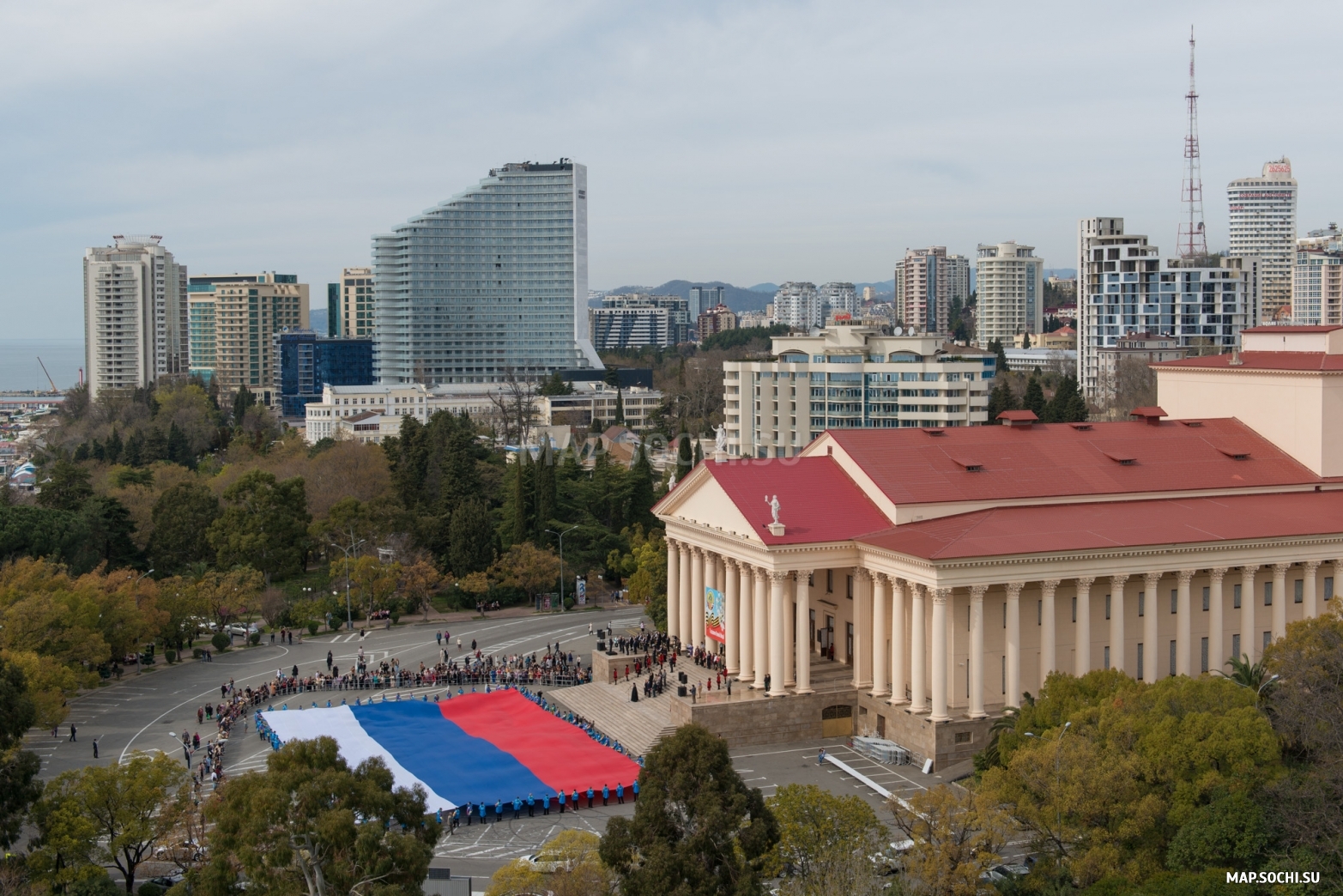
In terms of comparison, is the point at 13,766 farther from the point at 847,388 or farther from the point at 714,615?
the point at 847,388

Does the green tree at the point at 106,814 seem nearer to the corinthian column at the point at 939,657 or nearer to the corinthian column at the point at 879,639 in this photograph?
the corinthian column at the point at 939,657

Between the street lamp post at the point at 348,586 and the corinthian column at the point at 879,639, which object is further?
the street lamp post at the point at 348,586

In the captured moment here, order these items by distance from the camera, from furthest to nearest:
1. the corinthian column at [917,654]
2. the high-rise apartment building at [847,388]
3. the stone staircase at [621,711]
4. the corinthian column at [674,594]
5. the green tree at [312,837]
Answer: the high-rise apartment building at [847,388] → the corinthian column at [674,594] → the stone staircase at [621,711] → the corinthian column at [917,654] → the green tree at [312,837]

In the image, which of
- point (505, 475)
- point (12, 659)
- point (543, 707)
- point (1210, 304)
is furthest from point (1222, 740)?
point (1210, 304)

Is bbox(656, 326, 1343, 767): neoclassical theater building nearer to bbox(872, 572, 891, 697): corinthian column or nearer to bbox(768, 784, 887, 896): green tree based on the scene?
bbox(872, 572, 891, 697): corinthian column

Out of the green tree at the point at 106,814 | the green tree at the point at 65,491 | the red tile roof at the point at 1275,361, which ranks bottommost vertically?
the green tree at the point at 106,814

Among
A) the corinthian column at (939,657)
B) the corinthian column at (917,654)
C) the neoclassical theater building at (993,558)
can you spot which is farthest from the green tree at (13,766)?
the corinthian column at (939,657)
